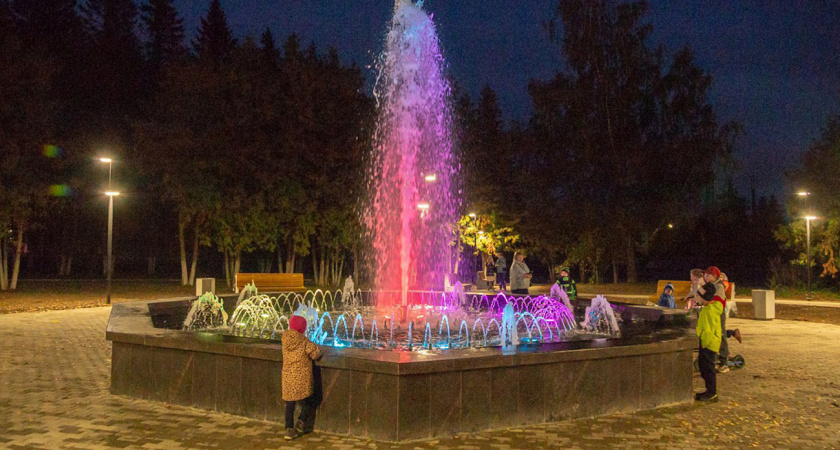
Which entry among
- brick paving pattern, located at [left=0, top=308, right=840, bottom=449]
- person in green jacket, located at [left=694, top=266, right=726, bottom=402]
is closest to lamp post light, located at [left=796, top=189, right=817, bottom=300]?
brick paving pattern, located at [left=0, top=308, right=840, bottom=449]

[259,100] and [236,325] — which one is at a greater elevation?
[259,100]

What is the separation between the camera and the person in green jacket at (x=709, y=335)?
27.9 feet

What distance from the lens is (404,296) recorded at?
16094mm

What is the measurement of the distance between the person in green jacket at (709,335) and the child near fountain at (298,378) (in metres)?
4.91

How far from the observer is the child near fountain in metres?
6.61

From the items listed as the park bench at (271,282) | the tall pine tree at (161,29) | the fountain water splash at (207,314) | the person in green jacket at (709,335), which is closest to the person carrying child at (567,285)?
the person in green jacket at (709,335)

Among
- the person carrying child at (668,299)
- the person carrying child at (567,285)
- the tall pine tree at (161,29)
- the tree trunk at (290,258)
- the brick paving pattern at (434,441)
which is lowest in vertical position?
the brick paving pattern at (434,441)

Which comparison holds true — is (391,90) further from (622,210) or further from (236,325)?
(622,210)

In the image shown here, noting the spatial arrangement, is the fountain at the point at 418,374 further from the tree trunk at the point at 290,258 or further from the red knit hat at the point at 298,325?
the tree trunk at the point at 290,258

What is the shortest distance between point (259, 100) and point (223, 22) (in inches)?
1413

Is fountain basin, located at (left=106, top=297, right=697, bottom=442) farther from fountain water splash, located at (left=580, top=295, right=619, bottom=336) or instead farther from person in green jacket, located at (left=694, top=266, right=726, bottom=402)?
fountain water splash, located at (left=580, top=295, right=619, bottom=336)

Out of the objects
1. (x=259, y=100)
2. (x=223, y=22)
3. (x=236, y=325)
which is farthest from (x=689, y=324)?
(x=223, y=22)

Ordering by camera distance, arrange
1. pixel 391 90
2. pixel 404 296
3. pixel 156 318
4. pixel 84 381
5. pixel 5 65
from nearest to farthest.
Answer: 1. pixel 84 381
2. pixel 156 318
3. pixel 404 296
4. pixel 391 90
5. pixel 5 65

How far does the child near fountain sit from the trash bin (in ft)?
54.2
